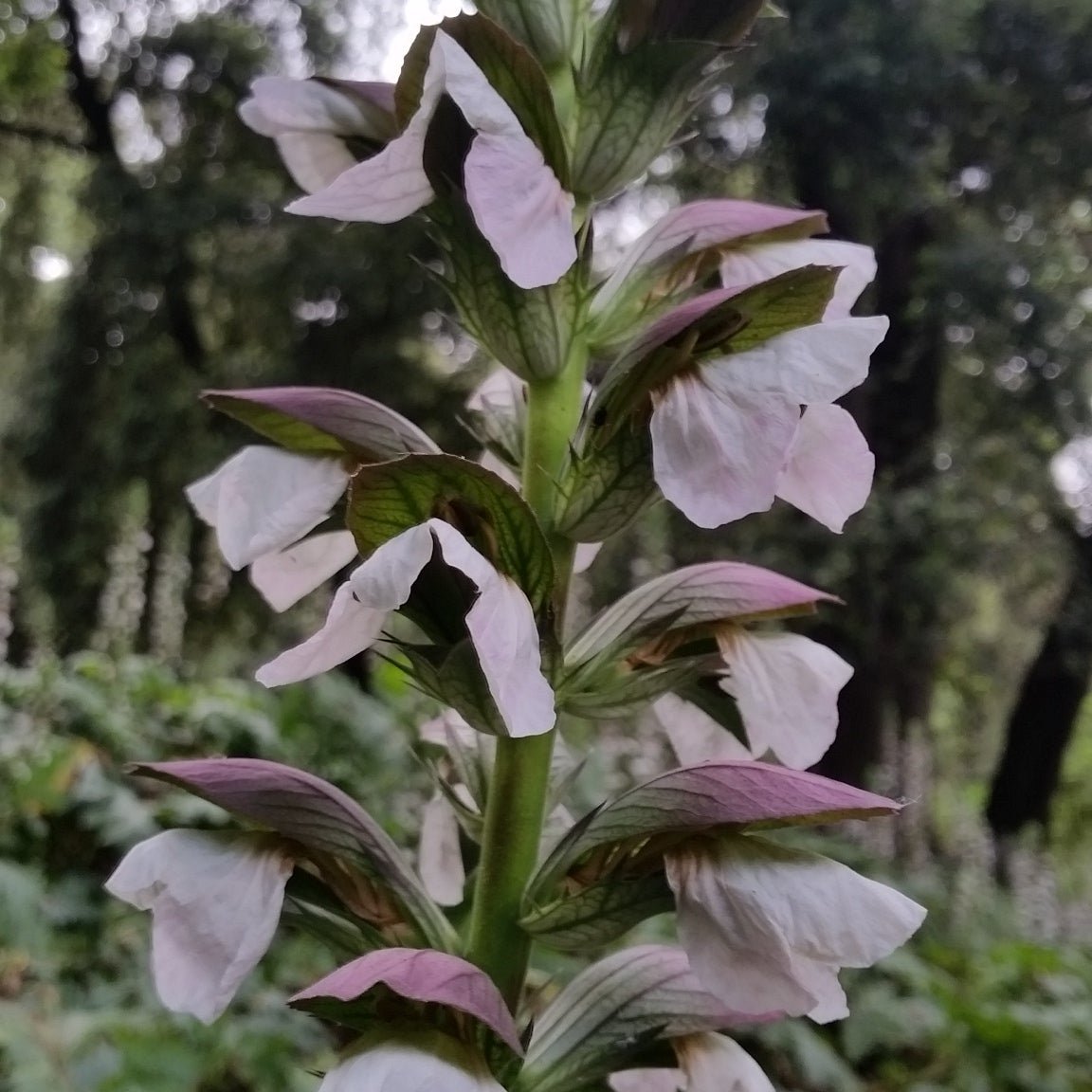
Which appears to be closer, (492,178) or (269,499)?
(492,178)

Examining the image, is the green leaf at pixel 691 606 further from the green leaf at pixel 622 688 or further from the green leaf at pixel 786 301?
the green leaf at pixel 786 301

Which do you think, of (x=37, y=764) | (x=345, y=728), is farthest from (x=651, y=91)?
(x=345, y=728)

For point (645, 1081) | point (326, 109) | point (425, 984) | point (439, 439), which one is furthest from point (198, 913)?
point (439, 439)

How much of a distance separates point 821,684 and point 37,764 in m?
2.63

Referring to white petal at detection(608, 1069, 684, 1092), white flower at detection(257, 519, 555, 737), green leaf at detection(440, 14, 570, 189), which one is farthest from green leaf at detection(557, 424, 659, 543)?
white petal at detection(608, 1069, 684, 1092)

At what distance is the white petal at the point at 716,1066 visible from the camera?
0.75 m

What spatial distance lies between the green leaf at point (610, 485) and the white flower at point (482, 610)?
0.34ft

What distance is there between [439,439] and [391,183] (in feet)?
22.8

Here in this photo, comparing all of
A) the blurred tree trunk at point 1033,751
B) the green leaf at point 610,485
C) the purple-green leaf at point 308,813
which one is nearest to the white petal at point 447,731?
the purple-green leaf at point 308,813

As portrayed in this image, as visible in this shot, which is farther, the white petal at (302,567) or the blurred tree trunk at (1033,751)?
the blurred tree trunk at (1033,751)

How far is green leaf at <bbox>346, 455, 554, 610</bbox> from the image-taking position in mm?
640

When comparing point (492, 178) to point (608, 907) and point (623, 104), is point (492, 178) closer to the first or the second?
point (623, 104)

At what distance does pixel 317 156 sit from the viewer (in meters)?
0.93

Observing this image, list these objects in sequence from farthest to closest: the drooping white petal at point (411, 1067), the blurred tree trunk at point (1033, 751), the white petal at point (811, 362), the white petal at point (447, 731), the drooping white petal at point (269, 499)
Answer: the blurred tree trunk at point (1033, 751), the white petal at point (447, 731), the drooping white petal at point (269, 499), the white petal at point (811, 362), the drooping white petal at point (411, 1067)
